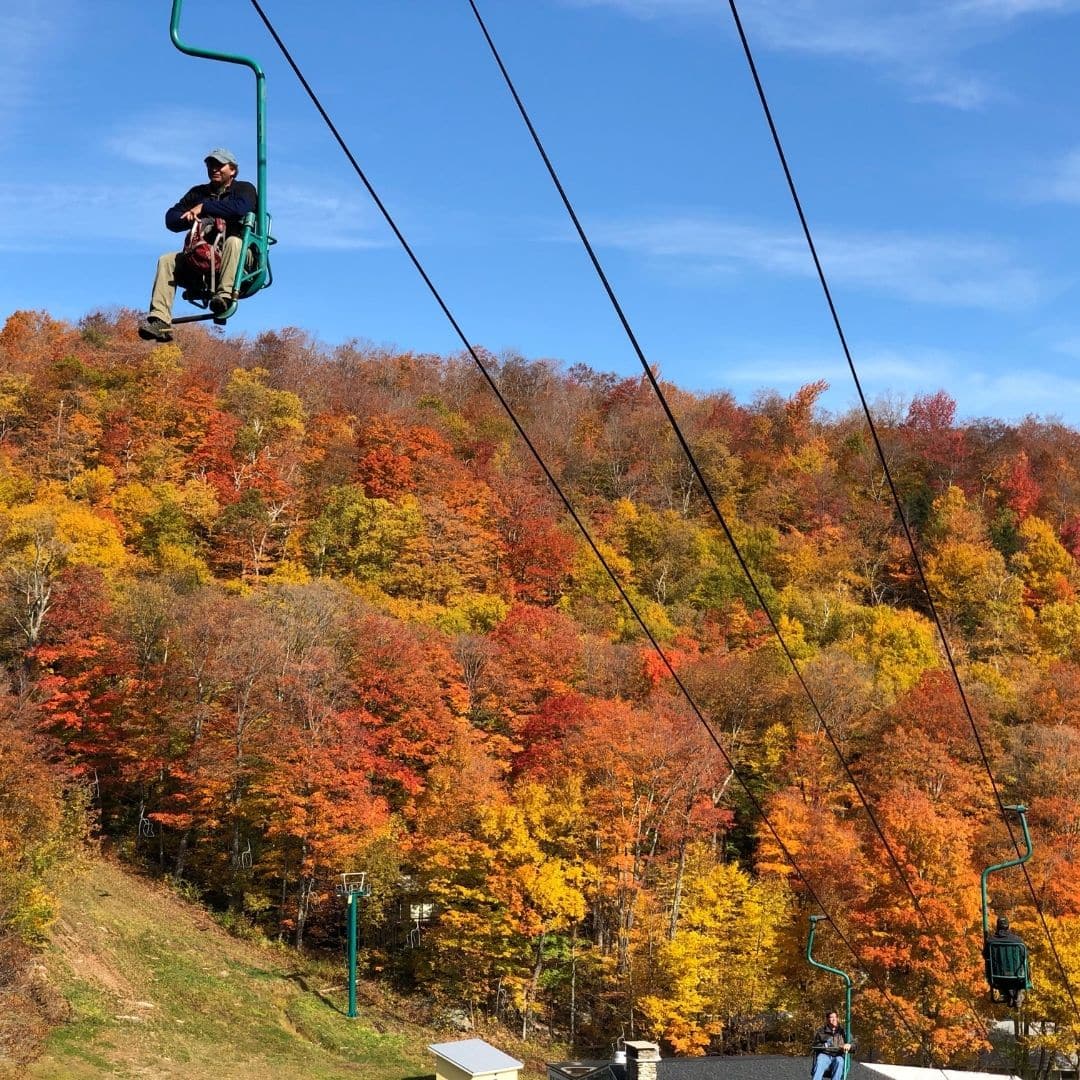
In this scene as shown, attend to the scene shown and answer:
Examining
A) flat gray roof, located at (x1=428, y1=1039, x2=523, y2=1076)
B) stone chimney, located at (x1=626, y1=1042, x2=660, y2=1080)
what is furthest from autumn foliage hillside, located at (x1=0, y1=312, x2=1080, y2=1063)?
stone chimney, located at (x1=626, y1=1042, x2=660, y2=1080)

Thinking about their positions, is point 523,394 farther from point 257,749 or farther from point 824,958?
point 824,958

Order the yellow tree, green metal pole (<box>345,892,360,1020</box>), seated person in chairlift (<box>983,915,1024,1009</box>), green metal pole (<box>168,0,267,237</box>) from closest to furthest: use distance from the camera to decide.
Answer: green metal pole (<box>168,0,267,237</box>), seated person in chairlift (<box>983,915,1024,1009</box>), the yellow tree, green metal pole (<box>345,892,360,1020</box>)

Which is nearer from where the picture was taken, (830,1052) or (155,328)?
(155,328)

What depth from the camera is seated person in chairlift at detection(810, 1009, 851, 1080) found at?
17.5m

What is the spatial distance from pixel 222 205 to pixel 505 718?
1695 inches

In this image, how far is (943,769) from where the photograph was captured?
147 feet

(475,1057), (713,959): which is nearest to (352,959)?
(475,1057)

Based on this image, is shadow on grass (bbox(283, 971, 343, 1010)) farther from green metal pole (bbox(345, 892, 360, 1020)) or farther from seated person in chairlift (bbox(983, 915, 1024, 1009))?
seated person in chairlift (bbox(983, 915, 1024, 1009))

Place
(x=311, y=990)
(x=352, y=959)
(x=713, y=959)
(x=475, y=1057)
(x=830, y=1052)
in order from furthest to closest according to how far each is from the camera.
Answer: (x=311, y=990) → (x=713, y=959) → (x=352, y=959) → (x=475, y=1057) → (x=830, y=1052)

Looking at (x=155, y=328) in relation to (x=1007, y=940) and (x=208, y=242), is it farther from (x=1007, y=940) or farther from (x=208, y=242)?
(x=1007, y=940)

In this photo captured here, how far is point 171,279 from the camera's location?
7.56 meters

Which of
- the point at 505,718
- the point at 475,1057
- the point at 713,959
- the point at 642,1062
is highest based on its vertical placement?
the point at 505,718

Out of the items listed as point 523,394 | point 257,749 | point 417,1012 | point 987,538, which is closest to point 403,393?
point 523,394

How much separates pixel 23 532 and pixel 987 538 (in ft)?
207
